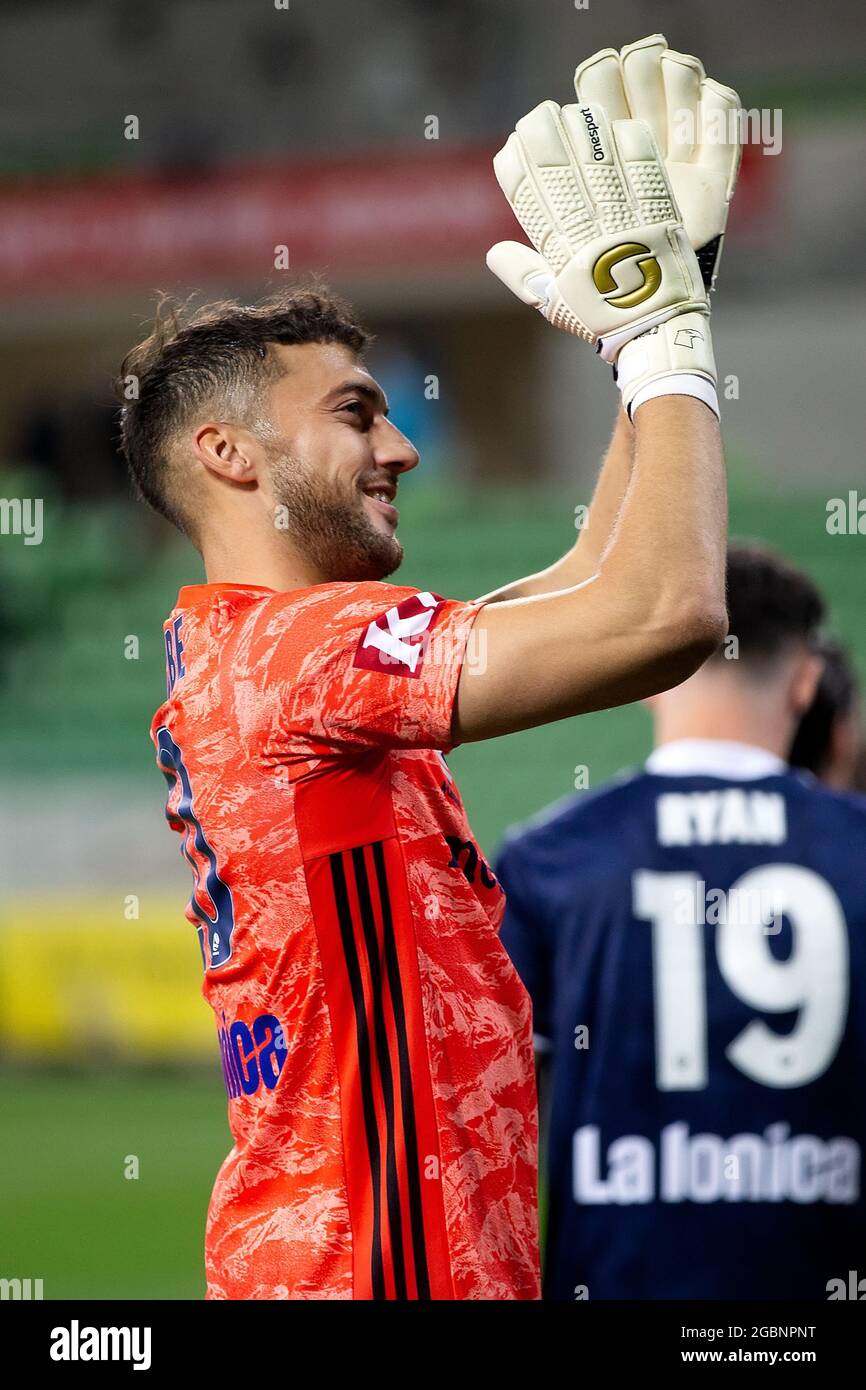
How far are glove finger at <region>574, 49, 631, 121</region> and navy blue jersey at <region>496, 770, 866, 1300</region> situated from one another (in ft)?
4.96

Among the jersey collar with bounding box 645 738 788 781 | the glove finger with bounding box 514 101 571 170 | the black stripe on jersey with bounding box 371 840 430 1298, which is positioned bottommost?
the black stripe on jersey with bounding box 371 840 430 1298

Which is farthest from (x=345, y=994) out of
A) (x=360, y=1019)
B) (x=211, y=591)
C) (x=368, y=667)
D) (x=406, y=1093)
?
(x=211, y=591)

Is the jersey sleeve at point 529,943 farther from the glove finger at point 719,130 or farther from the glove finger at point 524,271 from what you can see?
the glove finger at point 719,130

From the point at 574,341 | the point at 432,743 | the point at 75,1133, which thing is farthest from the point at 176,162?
the point at 432,743

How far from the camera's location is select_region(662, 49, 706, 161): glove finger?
2133 mm

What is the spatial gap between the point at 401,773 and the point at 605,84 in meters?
0.92

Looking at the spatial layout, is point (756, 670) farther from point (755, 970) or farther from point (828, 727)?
point (828, 727)

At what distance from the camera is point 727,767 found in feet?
10.8

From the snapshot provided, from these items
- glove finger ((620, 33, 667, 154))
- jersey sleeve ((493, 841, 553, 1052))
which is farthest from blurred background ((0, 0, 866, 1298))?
glove finger ((620, 33, 667, 154))

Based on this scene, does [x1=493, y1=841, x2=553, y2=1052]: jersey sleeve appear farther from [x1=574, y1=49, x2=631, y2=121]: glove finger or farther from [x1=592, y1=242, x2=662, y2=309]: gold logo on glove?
[x1=574, y1=49, x2=631, y2=121]: glove finger

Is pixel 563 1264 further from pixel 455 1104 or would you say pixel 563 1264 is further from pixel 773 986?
pixel 455 1104

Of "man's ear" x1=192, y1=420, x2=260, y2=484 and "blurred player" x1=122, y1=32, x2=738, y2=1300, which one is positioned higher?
"man's ear" x1=192, y1=420, x2=260, y2=484

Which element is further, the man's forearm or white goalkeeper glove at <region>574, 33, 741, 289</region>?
the man's forearm
